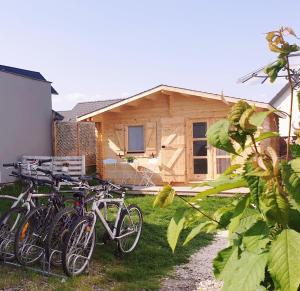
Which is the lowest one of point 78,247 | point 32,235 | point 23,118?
point 78,247

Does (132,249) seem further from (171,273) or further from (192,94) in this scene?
(192,94)

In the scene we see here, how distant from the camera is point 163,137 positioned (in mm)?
15609

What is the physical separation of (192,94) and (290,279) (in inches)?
554

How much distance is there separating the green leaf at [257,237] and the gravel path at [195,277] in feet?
14.1

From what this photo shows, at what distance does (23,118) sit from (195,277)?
40.1 ft

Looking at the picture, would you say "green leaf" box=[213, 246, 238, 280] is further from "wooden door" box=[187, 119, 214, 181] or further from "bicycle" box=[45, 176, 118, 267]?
"wooden door" box=[187, 119, 214, 181]

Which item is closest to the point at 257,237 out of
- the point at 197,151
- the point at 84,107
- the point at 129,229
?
the point at 129,229

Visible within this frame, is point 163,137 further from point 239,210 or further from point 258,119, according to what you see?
point 258,119

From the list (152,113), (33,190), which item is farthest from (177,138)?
(33,190)

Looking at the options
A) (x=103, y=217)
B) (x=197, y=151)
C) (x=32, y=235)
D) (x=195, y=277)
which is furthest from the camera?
(x=197, y=151)

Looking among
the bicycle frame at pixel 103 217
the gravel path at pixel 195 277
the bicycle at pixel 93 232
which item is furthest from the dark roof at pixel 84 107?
the bicycle frame at pixel 103 217

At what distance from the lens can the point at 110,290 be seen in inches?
209

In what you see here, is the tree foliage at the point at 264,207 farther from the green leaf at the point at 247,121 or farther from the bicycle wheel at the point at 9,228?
the bicycle wheel at the point at 9,228

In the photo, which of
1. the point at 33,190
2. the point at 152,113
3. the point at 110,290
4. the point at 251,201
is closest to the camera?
the point at 251,201
